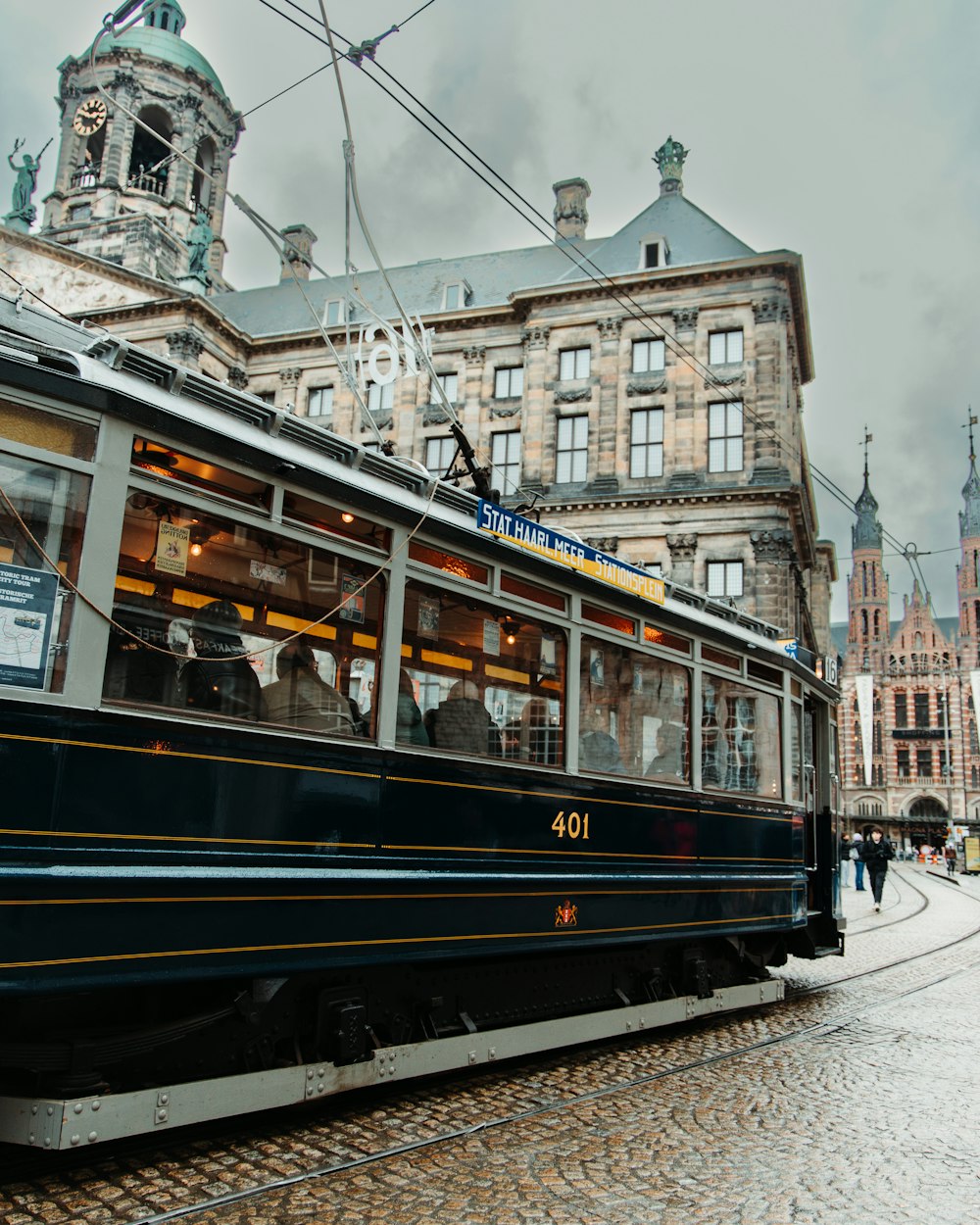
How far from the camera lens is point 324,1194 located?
4203 mm

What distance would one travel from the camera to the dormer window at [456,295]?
123 ft

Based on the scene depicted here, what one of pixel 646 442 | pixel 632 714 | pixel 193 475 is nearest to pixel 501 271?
pixel 646 442

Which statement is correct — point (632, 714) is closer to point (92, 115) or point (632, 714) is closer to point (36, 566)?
point (36, 566)

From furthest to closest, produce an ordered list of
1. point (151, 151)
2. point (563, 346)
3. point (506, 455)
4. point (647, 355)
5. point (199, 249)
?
point (151, 151) → point (199, 249) → point (506, 455) → point (563, 346) → point (647, 355)

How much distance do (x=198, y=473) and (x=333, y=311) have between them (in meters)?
38.1

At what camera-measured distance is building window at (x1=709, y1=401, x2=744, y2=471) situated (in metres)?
31.3

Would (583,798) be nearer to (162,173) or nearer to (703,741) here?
(703,741)

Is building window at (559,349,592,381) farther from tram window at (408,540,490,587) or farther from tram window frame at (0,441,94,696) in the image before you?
tram window frame at (0,441,94,696)

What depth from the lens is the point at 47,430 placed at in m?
4.25

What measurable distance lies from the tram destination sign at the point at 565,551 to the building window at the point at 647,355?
2655cm

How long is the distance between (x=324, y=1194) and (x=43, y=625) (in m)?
2.48

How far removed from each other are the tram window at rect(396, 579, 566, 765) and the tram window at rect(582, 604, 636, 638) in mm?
348

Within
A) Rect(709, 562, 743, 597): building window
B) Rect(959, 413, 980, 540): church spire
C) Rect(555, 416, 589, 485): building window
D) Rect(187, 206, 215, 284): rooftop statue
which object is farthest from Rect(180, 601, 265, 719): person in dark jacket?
Rect(959, 413, 980, 540): church spire

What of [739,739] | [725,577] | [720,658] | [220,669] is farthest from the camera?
[725,577]
